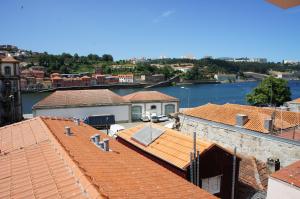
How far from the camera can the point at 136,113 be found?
31062 millimetres

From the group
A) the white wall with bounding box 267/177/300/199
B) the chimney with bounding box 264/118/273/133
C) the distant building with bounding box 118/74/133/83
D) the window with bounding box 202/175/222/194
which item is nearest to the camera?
the white wall with bounding box 267/177/300/199

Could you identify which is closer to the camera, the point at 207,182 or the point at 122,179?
the point at 122,179

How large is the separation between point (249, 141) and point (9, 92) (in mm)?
26121

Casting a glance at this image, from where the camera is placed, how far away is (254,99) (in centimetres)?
4038

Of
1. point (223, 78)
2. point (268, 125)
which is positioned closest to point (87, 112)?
point (268, 125)

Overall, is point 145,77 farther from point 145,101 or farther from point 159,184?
point 159,184

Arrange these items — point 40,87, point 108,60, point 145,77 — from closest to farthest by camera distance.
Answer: point 40,87, point 145,77, point 108,60

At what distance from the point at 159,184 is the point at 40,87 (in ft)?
335

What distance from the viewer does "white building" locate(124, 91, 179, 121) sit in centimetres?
3095

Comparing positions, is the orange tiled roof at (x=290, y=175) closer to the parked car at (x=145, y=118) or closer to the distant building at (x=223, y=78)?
the parked car at (x=145, y=118)

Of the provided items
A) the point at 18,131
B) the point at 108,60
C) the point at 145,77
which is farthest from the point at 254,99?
the point at 108,60

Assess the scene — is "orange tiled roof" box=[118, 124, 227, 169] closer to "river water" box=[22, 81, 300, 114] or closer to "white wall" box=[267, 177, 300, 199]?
"white wall" box=[267, 177, 300, 199]

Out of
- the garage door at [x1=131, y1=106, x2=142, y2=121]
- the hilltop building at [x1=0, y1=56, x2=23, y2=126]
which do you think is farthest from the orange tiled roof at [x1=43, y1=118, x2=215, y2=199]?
the hilltop building at [x1=0, y1=56, x2=23, y2=126]

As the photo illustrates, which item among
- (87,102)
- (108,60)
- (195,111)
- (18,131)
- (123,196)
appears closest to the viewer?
(123,196)
